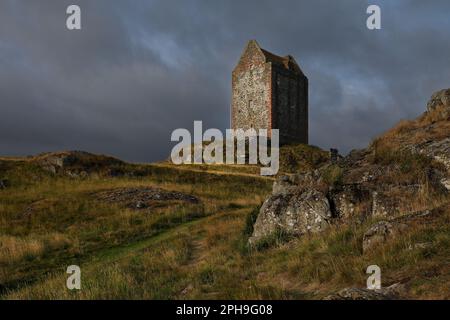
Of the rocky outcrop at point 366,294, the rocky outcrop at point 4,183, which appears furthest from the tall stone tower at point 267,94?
the rocky outcrop at point 366,294

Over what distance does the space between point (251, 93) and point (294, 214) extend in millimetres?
52310

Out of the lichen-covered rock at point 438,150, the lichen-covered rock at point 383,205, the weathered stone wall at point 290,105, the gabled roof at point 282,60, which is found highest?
the gabled roof at point 282,60

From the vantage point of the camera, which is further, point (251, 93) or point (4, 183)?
point (251, 93)

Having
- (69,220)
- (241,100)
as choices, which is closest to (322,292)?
(69,220)

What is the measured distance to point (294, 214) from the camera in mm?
12539

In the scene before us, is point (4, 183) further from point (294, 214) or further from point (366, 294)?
point (366, 294)

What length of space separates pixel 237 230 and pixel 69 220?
429 inches

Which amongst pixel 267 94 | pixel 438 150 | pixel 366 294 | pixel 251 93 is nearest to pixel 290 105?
pixel 267 94

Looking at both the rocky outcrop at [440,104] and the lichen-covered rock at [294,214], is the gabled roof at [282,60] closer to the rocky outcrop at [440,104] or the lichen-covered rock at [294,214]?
the rocky outcrop at [440,104]

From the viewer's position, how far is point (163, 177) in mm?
39375

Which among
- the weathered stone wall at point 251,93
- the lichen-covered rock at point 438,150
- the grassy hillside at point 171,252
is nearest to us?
the grassy hillside at point 171,252

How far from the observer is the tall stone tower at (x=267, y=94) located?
61.8m

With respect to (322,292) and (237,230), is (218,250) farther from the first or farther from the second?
(322,292)

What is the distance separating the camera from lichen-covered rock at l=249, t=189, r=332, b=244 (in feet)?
39.8
